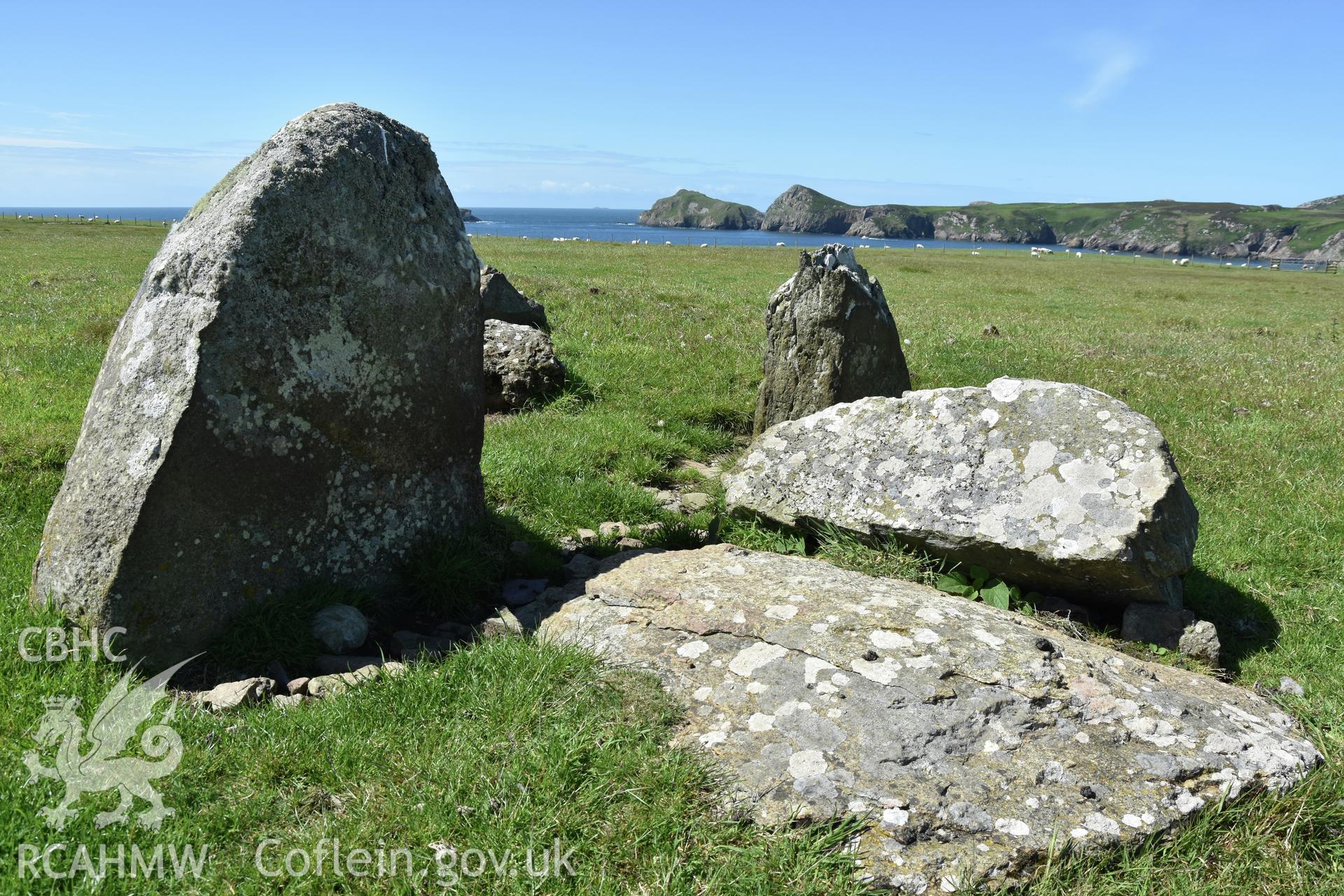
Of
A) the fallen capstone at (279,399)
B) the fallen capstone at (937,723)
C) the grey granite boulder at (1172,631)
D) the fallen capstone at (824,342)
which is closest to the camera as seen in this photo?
the fallen capstone at (937,723)

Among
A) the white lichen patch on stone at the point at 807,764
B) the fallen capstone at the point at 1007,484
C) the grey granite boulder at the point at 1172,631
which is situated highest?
the fallen capstone at the point at 1007,484

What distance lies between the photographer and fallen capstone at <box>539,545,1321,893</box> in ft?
13.2

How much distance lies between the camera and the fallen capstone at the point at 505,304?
14695 millimetres

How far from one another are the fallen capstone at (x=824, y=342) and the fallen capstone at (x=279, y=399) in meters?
Answer: 4.86

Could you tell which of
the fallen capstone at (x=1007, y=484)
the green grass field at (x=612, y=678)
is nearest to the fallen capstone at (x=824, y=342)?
the green grass field at (x=612, y=678)

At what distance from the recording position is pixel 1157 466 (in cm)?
637

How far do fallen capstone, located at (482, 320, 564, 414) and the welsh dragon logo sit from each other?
722 cm

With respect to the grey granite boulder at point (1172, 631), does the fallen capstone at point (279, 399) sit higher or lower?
higher

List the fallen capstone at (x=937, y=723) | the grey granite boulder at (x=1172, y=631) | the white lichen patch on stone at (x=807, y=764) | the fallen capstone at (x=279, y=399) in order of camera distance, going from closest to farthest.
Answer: the fallen capstone at (x=937, y=723), the white lichen patch on stone at (x=807, y=764), the fallen capstone at (x=279, y=399), the grey granite boulder at (x=1172, y=631)

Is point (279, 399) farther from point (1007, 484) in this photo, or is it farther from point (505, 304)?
point (505, 304)

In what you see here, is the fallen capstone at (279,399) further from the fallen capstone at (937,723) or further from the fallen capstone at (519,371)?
the fallen capstone at (519,371)

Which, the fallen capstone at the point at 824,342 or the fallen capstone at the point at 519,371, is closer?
the fallen capstone at the point at 824,342

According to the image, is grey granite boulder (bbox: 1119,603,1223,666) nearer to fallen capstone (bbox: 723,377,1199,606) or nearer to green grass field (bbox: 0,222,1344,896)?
fallen capstone (bbox: 723,377,1199,606)

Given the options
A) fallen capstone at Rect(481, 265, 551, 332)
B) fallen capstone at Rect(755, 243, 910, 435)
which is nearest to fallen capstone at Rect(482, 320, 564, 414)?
fallen capstone at Rect(481, 265, 551, 332)
